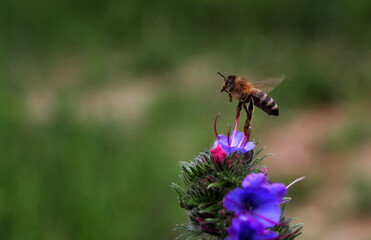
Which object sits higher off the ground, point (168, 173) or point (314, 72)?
point (314, 72)

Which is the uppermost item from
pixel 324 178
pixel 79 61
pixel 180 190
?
pixel 79 61

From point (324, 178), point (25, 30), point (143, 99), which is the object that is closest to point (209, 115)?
point (143, 99)

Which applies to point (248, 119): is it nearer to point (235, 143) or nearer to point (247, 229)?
point (235, 143)

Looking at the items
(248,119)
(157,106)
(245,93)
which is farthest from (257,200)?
(157,106)

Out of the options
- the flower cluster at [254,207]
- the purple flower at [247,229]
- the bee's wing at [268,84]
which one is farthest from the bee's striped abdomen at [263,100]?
the purple flower at [247,229]

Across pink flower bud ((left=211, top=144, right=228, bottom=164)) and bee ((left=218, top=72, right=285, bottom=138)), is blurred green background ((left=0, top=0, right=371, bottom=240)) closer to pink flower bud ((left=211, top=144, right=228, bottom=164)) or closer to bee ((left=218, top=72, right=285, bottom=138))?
bee ((left=218, top=72, right=285, bottom=138))

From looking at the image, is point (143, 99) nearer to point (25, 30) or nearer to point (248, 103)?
point (25, 30)

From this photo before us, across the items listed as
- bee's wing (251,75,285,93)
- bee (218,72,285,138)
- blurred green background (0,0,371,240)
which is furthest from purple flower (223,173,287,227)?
blurred green background (0,0,371,240)

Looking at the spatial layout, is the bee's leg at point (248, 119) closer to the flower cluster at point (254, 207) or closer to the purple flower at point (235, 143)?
the purple flower at point (235, 143)
